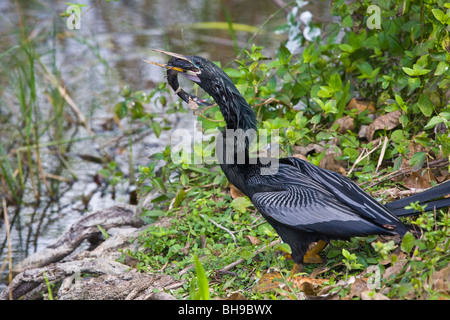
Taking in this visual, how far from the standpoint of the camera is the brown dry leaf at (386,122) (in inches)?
160

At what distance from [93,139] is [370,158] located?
10.0 feet

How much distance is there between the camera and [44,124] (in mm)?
5977

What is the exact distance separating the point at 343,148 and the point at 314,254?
1195 millimetres

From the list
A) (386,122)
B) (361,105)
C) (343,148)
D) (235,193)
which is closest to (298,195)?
(235,193)

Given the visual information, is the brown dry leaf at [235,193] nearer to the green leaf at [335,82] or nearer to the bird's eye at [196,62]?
the green leaf at [335,82]

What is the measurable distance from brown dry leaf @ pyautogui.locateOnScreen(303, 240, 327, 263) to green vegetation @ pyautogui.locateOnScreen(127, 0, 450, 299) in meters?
0.05

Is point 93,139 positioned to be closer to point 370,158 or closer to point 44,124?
point 44,124

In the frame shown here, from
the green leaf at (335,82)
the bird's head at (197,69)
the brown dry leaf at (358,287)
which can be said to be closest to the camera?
the brown dry leaf at (358,287)

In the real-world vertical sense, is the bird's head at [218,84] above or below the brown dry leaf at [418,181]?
above

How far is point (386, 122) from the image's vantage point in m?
4.07

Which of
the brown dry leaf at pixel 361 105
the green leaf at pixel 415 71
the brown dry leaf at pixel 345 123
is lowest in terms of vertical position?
the brown dry leaf at pixel 345 123

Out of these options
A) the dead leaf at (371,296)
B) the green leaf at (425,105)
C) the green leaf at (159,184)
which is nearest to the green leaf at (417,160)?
the green leaf at (425,105)

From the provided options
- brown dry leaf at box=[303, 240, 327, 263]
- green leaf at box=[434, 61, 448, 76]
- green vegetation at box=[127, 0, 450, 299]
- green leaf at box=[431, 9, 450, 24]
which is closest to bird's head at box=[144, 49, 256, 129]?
green vegetation at box=[127, 0, 450, 299]
